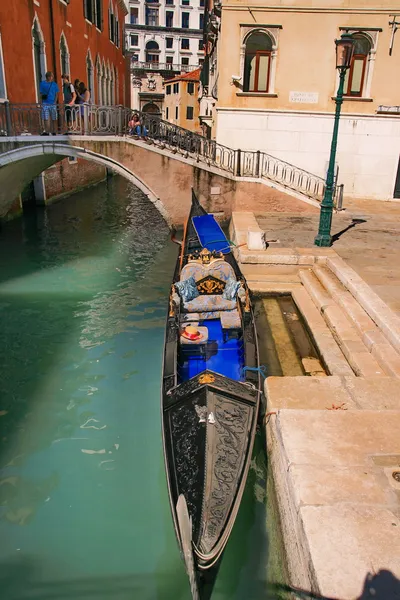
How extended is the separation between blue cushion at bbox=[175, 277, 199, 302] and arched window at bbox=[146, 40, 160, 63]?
162 ft

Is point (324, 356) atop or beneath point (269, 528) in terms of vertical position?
atop

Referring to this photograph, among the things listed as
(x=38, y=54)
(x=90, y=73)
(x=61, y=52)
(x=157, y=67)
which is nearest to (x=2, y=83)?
(x=38, y=54)

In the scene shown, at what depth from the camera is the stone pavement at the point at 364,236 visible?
24.4ft

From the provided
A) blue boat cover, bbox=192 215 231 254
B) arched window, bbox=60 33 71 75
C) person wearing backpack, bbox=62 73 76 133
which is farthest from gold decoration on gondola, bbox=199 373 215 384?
arched window, bbox=60 33 71 75

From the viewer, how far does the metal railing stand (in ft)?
37.3

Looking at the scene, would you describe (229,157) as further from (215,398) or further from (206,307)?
(215,398)

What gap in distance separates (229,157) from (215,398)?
396 inches

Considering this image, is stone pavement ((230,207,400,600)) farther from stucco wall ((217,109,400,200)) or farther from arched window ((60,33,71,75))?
arched window ((60,33,71,75))

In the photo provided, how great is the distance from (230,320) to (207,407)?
1794mm

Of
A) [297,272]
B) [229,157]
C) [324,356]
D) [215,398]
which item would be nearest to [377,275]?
[297,272]

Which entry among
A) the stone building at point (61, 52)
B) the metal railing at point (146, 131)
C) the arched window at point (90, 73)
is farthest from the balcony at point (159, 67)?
the metal railing at point (146, 131)

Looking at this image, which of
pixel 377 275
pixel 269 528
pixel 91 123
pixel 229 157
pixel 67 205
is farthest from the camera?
pixel 67 205

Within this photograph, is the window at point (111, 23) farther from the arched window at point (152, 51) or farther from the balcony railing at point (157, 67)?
the arched window at point (152, 51)

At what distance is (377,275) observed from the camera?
7570 millimetres
